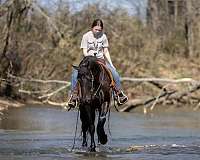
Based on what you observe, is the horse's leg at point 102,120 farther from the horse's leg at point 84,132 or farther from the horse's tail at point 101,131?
the horse's leg at point 84,132

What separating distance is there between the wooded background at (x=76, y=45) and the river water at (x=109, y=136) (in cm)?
152

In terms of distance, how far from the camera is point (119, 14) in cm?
2952

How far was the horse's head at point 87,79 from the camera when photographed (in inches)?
469

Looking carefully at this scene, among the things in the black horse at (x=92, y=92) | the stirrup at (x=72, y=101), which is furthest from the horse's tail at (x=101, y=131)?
the stirrup at (x=72, y=101)

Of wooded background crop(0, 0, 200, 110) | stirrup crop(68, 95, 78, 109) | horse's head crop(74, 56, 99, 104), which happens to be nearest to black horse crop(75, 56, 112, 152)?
horse's head crop(74, 56, 99, 104)

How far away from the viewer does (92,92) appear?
39.4ft

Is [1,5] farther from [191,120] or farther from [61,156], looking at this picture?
[61,156]

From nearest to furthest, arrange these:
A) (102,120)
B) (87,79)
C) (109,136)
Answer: (87,79), (102,120), (109,136)

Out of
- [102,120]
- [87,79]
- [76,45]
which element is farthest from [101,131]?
[76,45]

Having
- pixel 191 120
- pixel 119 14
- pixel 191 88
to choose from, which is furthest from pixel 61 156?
pixel 119 14

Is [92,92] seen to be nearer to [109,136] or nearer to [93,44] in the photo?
[93,44]

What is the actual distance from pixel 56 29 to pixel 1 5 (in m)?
2.98

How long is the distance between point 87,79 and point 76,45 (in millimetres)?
15484

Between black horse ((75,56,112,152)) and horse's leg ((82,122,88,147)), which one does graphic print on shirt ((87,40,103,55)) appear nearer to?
black horse ((75,56,112,152))
